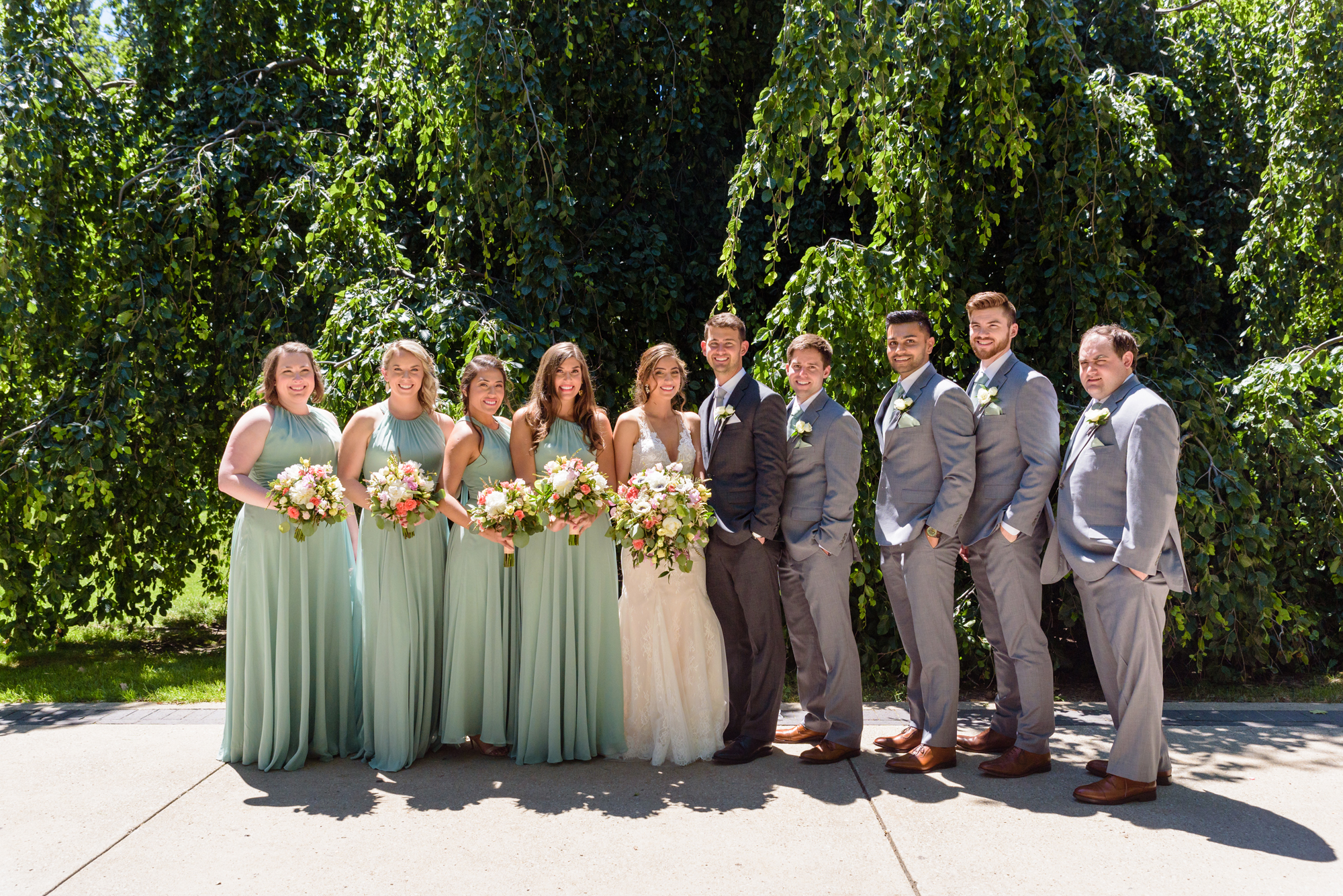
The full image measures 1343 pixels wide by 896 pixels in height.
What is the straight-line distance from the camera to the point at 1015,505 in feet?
13.8

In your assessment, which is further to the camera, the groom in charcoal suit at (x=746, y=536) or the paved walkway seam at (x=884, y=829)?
the groom in charcoal suit at (x=746, y=536)

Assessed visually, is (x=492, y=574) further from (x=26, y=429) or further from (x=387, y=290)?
(x=26, y=429)

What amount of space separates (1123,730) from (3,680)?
7.15 metres

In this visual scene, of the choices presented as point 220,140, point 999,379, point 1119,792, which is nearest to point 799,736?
point 1119,792

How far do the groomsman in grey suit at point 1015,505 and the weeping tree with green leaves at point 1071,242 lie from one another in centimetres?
90

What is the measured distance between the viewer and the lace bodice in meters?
4.77

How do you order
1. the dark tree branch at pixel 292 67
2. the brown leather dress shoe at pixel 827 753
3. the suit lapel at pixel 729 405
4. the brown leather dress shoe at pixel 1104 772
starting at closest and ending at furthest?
1. the brown leather dress shoe at pixel 1104 772
2. the brown leather dress shoe at pixel 827 753
3. the suit lapel at pixel 729 405
4. the dark tree branch at pixel 292 67

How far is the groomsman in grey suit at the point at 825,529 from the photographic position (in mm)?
4543

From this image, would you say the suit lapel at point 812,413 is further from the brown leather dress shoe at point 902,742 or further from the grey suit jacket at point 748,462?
the brown leather dress shoe at point 902,742

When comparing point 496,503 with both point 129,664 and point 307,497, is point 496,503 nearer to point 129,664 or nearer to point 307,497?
point 307,497

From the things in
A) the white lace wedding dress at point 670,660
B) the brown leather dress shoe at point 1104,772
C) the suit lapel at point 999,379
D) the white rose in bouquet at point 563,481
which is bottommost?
the brown leather dress shoe at point 1104,772

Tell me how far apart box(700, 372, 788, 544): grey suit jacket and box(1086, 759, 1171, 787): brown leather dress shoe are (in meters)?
1.78

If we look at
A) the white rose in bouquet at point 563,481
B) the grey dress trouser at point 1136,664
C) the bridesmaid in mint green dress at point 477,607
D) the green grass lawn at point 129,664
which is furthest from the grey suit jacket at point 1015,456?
the green grass lawn at point 129,664

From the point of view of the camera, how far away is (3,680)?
6660 mm
